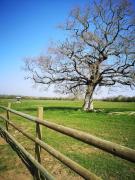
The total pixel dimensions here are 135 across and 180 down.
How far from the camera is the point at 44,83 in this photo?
26578 mm

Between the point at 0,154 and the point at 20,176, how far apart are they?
2.11 m

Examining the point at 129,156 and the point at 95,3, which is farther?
the point at 95,3

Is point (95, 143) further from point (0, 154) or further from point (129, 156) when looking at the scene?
point (0, 154)

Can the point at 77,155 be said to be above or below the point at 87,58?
below

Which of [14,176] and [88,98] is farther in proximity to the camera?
[88,98]

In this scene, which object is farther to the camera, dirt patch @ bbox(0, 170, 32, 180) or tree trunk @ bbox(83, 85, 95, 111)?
tree trunk @ bbox(83, 85, 95, 111)

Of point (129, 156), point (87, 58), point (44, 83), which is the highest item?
point (87, 58)

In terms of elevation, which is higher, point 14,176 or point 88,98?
point 88,98

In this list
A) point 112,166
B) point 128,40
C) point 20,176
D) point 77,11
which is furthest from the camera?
point 77,11

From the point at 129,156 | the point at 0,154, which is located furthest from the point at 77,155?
the point at 129,156

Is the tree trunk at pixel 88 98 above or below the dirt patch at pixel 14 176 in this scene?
above

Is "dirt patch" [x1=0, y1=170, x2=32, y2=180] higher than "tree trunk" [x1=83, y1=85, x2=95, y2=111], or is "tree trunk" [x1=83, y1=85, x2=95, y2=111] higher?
"tree trunk" [x1=83, y1=85, x2=95, y2=111]

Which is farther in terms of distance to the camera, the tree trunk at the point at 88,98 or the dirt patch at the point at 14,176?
the tree trunk at the point at 88,98

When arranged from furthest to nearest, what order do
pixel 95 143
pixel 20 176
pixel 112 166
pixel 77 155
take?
pixel 77 155 < pixel 112 166 < pixel 20 176 < pixel 95 143
